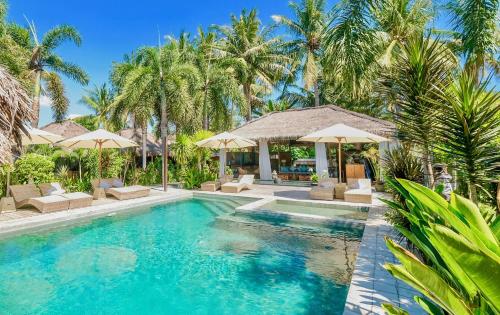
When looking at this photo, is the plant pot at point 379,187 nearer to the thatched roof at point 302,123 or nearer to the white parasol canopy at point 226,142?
the thatched roof at point 302,123

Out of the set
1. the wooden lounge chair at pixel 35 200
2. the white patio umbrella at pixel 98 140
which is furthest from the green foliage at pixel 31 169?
the wooden lounge chair at pixel 35 200

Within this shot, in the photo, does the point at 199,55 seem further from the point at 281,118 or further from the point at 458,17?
the point at 458,17

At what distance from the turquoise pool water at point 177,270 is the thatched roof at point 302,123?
9.72 meters

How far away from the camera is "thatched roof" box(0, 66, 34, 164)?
516cm

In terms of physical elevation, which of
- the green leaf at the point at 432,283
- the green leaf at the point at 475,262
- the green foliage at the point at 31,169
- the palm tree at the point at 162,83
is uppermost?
the palm tree at the point at 162,83

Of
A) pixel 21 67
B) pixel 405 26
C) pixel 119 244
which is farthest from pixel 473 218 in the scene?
pixel 21 67

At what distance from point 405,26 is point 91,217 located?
787 inches

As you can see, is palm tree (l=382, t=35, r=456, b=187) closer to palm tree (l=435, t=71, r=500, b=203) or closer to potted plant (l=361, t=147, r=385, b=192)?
palm tree (l=435, t=71, r=500, b=203)

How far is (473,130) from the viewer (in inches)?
136

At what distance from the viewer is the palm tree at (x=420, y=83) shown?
4.41m

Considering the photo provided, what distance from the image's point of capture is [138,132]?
89.2 ft

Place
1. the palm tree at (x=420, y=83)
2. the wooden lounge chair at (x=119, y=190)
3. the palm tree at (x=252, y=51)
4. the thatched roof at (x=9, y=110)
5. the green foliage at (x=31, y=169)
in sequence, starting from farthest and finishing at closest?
1. the palm tree at (x=252, y=51)
2. the wooden lounge chair at (x=119, y=190)
3. the green foliage at (x=31, y=169)
4. the thatched roof at (x=9, y=110)
5. the palm tree at (x=420, y=83)

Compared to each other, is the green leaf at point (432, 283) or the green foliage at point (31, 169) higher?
the green foliage at point (31, 169)

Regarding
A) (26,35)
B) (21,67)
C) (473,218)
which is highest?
(26,35)
